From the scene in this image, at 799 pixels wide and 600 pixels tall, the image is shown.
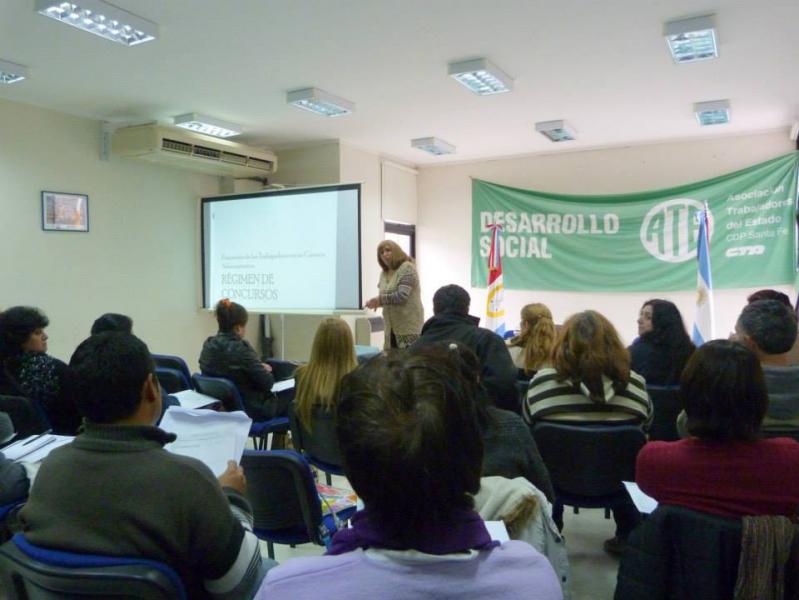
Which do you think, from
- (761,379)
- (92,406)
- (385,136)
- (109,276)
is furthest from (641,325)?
(109,276)

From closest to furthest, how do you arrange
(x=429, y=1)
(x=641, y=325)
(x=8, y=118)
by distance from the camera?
(x=429, y=1) < (x=641, y=325) < (x=8, y=118)

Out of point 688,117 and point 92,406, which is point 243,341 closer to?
point 92,406

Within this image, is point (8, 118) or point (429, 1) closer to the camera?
point (429, 1)

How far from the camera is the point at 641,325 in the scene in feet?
10.6

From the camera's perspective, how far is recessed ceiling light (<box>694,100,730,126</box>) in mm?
4852

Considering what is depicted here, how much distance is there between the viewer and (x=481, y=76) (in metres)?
4.07

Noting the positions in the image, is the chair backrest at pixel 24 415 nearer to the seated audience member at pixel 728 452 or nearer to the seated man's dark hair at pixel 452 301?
the seated man's dark hair at pixel 452 301

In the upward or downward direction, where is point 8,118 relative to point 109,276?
upward

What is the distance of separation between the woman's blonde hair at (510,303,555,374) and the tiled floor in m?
0.84

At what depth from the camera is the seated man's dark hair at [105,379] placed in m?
1.27

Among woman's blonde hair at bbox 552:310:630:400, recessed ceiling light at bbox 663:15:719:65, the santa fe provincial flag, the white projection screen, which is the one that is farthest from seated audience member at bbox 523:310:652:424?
the santa fe provincial flag

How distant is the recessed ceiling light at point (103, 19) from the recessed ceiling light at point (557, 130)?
341 cm

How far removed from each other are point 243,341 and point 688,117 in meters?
4.26

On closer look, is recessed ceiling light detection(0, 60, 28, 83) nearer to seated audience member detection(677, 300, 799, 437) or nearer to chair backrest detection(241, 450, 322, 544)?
chair backrest detection(241, 450, 322, 544)
